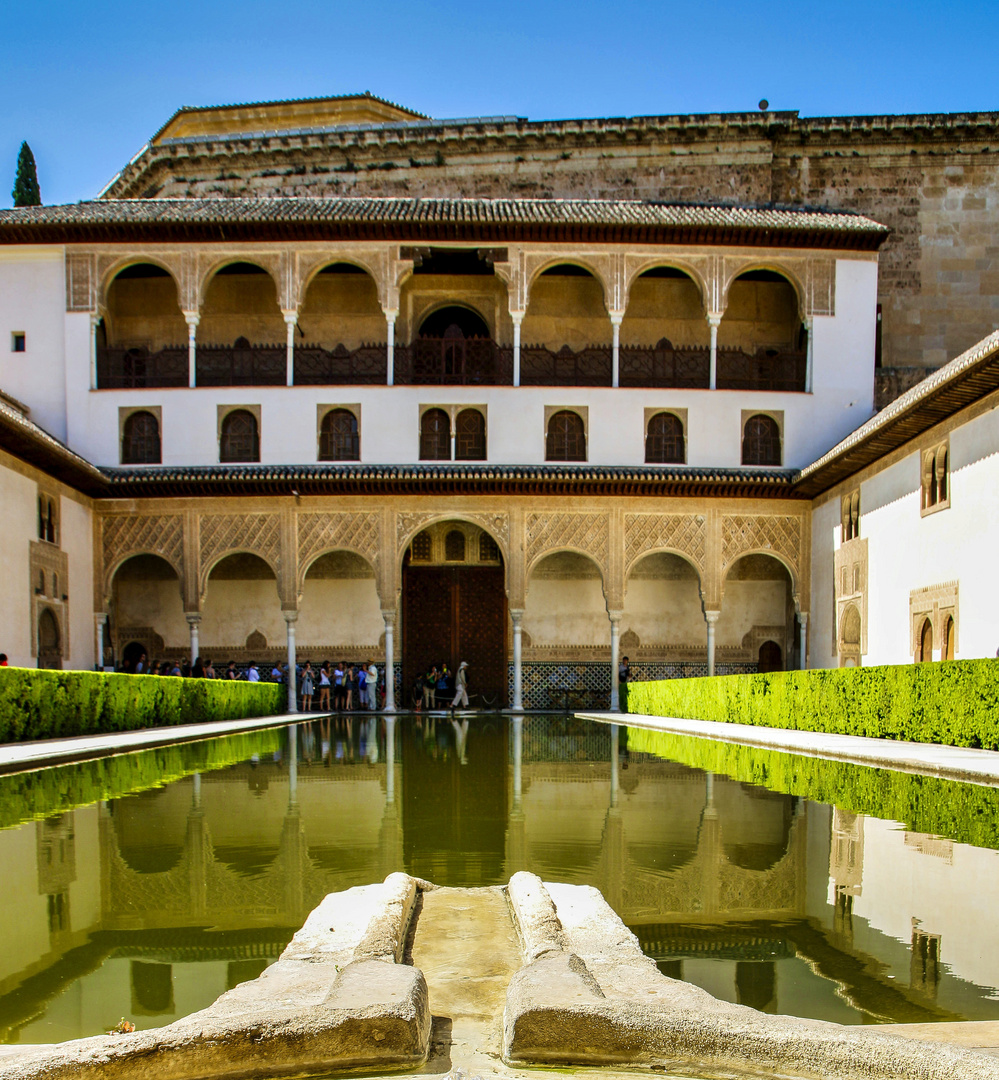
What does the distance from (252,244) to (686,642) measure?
12.2 m

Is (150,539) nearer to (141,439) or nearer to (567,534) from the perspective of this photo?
(141,439)

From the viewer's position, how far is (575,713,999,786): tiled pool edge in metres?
7.48

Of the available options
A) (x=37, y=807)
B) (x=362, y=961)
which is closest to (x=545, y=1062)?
(x=362, y=961)

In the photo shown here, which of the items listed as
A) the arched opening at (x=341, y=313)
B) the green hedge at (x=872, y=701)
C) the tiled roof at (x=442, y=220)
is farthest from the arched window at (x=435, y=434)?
the green hedge at (x=872, y=701)

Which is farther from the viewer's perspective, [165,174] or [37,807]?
[165,174]

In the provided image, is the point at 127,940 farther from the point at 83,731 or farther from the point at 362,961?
the point at 83,731

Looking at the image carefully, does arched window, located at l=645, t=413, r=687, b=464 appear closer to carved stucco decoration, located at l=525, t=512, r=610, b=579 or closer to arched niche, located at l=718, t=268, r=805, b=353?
carved stucco decoration, located at l=525, t=512, r=610, b=579

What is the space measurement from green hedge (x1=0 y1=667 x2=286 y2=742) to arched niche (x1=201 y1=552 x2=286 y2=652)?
539 centimetres

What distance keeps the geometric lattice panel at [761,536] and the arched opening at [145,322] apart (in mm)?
11650

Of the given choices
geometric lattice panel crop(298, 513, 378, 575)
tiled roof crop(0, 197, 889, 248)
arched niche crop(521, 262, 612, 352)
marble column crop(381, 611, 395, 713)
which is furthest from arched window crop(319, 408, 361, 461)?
arched niche crop(521, 262, 612, 352)

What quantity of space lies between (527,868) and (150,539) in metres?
19.1

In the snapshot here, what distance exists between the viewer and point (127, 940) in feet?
10.2

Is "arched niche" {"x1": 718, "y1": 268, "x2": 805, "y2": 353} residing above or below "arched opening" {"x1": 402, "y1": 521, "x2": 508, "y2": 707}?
above

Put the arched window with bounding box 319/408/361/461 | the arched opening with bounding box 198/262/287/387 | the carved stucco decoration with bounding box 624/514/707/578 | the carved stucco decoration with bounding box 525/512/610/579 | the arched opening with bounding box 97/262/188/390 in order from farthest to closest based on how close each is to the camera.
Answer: the arched opening with bounding box 198/262/287/387
the arched opening with bounding box 97/262/188/390
the arched window with bounding box 319/408/361/461
the carved stucco decoration with bounding box 624/514/707/578
the carved stucco decoration with bounding box 525/512/610/579
